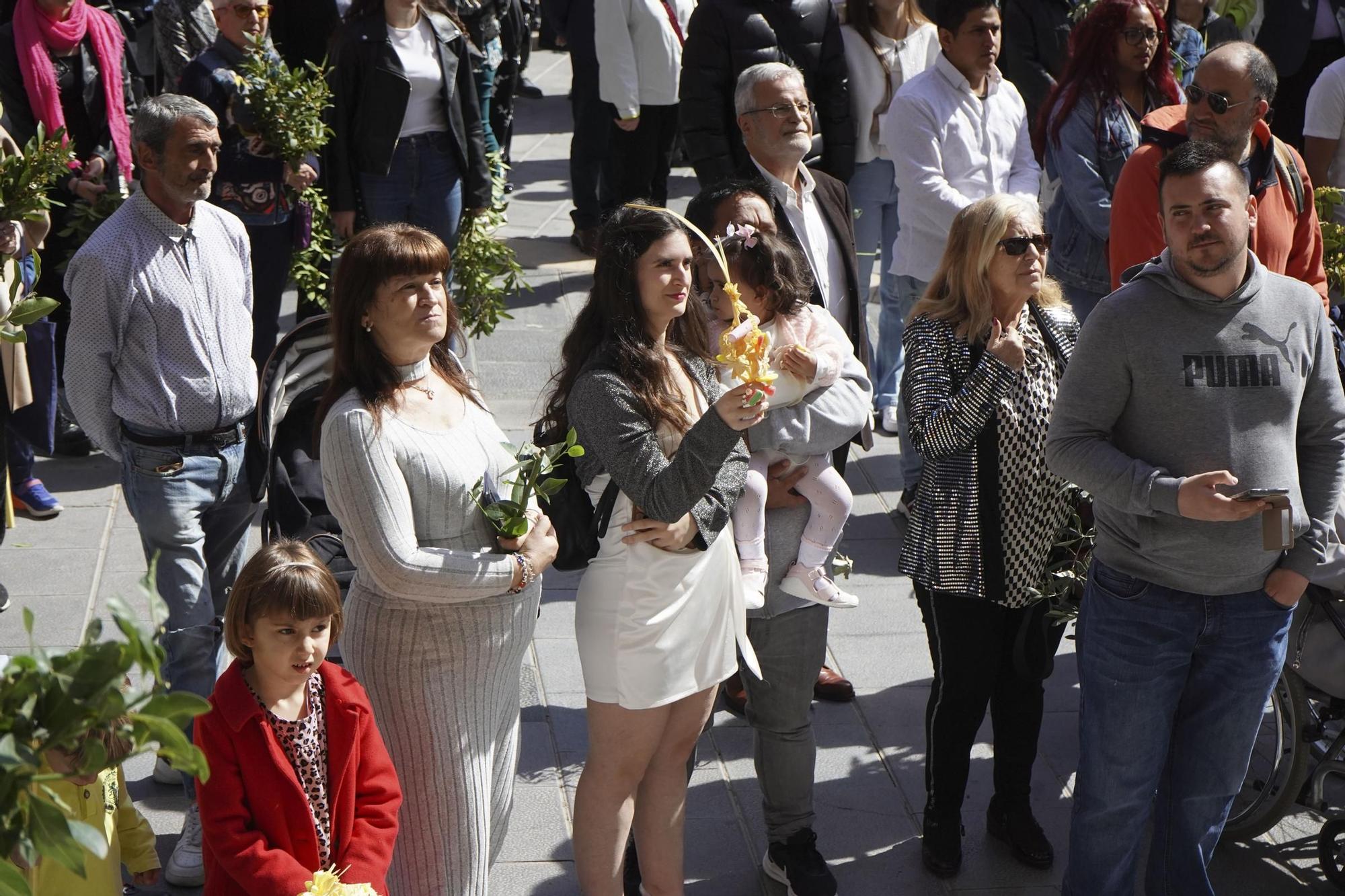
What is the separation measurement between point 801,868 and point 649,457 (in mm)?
1385

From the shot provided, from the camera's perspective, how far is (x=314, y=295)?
256 inches

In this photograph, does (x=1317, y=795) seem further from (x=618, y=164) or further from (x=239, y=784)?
(x=618, y=164)

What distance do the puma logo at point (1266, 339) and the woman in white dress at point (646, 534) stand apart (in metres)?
1.24

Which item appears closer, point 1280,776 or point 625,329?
point 625,329

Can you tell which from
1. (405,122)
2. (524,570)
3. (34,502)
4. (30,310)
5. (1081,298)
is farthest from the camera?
(405,122)

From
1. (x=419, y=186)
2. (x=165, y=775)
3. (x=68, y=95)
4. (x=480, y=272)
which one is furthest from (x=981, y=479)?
(x=68, y=95)

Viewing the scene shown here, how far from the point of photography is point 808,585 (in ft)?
13.1

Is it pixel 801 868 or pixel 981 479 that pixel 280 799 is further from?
pixel 981 479

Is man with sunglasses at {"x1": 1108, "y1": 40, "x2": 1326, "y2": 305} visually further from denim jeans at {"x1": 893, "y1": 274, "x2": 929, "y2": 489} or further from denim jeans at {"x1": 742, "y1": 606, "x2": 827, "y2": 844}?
denim jeans at {"x1": 742, "y1": 606, "x2": 827, "y2": 844}

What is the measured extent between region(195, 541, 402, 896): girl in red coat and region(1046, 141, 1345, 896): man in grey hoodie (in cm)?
180

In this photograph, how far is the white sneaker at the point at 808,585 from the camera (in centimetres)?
400

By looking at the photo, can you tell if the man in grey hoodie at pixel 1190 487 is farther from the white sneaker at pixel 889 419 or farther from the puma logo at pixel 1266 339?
the white sneaker at pixel 889 419

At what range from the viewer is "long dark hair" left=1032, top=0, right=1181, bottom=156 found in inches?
225

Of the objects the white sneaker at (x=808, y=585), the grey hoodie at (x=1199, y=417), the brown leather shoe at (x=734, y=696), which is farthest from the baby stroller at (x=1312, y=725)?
the brown leather shoe at (x=734, y=696)
